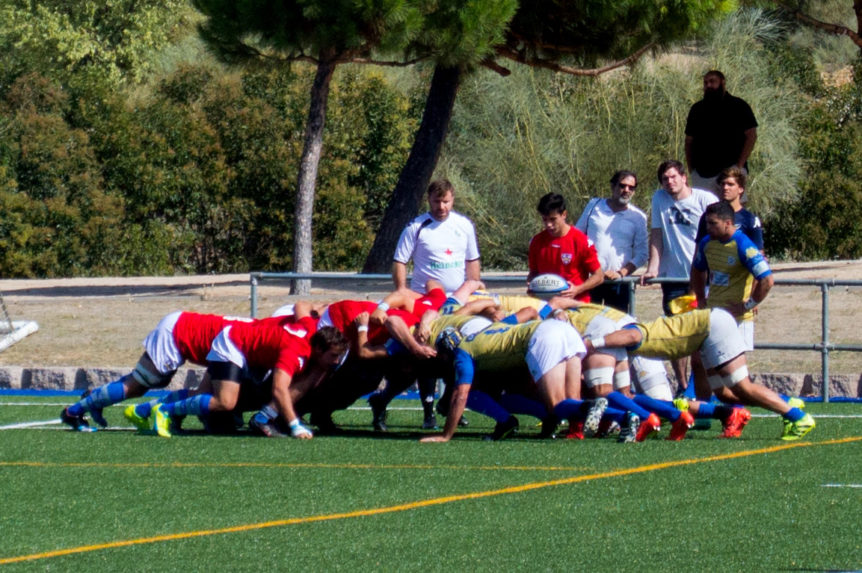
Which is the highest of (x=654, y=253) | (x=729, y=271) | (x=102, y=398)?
(x=654, y=253)

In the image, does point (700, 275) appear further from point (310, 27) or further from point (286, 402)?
point (310, 27)

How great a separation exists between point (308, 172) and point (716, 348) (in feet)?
39.7

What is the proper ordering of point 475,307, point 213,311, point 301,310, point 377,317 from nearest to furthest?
point 377,317 → point 301,310 → point 475,307 → point 213,311

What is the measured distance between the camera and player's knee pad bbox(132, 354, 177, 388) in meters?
10.7

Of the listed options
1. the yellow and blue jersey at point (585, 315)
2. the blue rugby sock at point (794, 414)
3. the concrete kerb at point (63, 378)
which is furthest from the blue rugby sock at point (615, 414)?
the concrete kerb at point (63, 378)

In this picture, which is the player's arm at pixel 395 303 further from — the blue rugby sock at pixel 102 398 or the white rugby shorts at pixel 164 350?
the blue rugby sock at pixel 102 398

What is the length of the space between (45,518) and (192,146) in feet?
76.6

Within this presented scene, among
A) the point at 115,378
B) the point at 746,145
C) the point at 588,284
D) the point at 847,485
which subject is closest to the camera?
the point at 847,485

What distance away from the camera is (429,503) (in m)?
7.47

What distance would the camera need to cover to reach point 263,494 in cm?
781

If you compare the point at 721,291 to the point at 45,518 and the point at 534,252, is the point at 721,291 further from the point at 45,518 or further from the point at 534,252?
the point at 45,518

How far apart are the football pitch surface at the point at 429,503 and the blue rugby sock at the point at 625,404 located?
23 centimetres

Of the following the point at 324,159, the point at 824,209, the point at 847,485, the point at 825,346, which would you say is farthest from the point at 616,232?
the point at 824,209

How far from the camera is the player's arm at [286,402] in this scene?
10.2 meters
